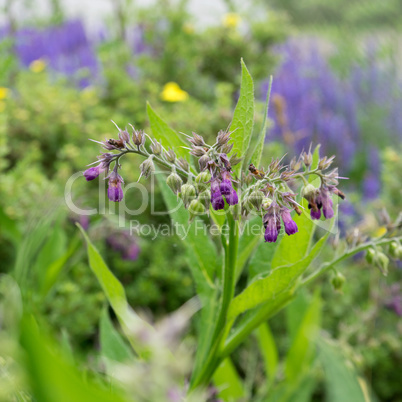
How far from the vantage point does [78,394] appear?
297mm

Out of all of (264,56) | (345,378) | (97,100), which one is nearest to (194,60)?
(264,56)

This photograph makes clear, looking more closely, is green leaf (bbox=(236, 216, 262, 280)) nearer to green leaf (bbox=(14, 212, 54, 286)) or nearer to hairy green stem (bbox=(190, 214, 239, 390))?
hairy green stem (bbox=(190, 214, 239, 390))

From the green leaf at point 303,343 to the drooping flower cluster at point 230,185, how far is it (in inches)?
18.7

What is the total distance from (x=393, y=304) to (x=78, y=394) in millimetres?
1252

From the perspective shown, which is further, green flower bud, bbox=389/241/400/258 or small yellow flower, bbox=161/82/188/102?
small yellow flower, bbox=161/82/188/102

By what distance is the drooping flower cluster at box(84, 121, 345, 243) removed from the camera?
56 cm

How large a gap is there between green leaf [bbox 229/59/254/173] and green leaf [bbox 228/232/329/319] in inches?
5.7

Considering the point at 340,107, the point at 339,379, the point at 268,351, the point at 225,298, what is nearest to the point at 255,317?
the point at 225,298

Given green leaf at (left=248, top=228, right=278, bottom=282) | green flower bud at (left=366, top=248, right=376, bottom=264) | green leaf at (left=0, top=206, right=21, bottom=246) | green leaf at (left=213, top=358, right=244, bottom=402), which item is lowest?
green leaf at (left=213, top=358, right=244, bottom=402)

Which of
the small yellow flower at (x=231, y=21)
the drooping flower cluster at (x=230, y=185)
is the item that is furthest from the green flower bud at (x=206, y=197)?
the small yellow flower at (x=231, y=21)

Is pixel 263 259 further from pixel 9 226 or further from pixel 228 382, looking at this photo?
pixel 9 226

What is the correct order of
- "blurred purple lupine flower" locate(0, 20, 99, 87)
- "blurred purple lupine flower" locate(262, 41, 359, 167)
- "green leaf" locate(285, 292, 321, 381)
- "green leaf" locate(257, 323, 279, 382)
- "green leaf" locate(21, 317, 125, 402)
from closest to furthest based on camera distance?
"green leaf" locate(21, 317, 125, 402) < "green leaf" locate(285, 292, 321, 381) < "green leaf" locate(257, 323, 279, 382) < "blurred purple lupine flower" locate(262, 41, 359, 167) < "blurred purple lupine flower" locate(0, 20, 99, 87)

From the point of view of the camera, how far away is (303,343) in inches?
41.8

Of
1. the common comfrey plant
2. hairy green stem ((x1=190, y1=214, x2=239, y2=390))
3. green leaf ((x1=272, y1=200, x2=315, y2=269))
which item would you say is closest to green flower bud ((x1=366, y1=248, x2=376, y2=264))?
the common comfrey plant
